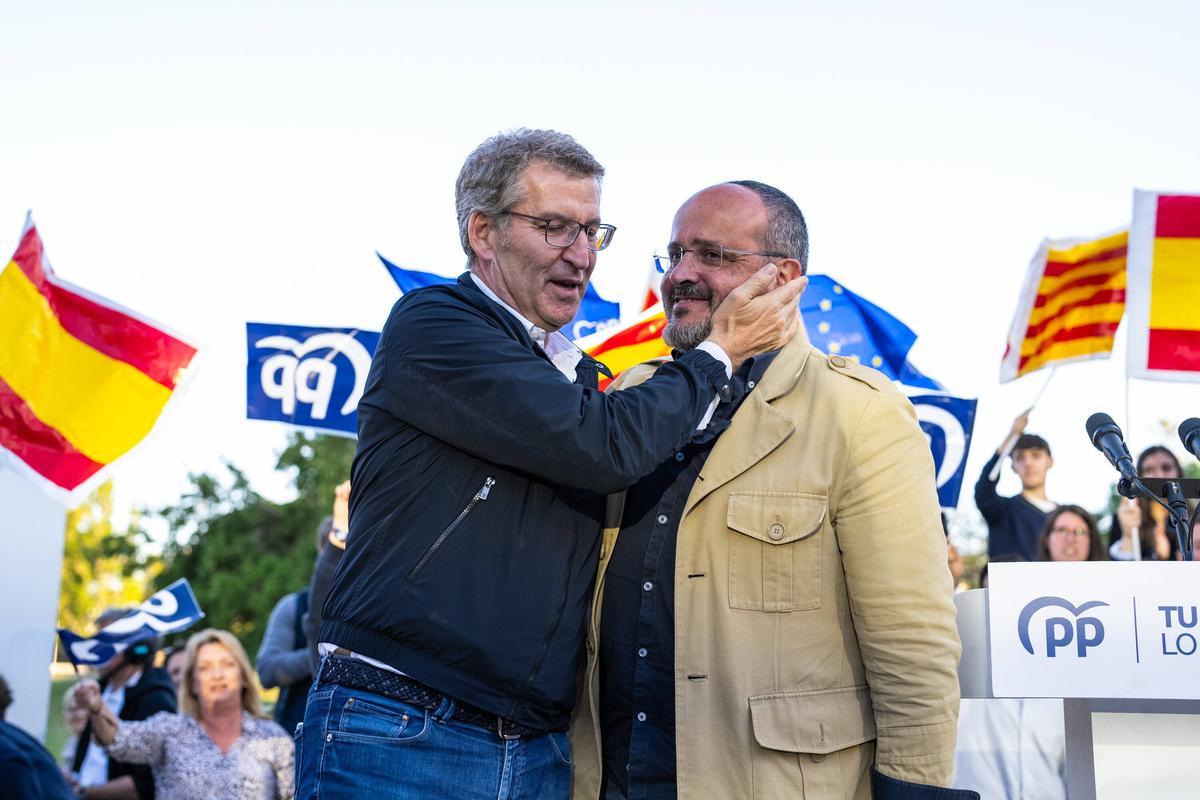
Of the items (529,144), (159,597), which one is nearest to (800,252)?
(529,144)

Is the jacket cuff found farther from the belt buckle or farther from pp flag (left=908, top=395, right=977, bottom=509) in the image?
pp flag (left=908, top=395, right=977, bottom=509)

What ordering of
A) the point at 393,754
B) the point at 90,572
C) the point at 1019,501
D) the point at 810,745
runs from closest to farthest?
the point at 393,754
the point at 810,745
the point at 1019,501
the point at 90,572

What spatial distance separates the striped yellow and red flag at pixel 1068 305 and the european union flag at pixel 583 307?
111 inches

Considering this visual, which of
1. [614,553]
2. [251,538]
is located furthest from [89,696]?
[251,538]

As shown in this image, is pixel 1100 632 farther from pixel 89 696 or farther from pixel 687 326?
pixel 89 696

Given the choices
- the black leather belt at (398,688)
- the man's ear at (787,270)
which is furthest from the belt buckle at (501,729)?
the man's ear at (787,270)

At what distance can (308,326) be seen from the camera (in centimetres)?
923

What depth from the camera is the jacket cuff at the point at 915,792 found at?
3.03m

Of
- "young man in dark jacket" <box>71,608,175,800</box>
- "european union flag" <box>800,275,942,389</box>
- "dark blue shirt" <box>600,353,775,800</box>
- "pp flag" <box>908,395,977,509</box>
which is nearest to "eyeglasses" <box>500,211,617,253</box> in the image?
"dark blue shirt" <box>600,353,775,800</box>

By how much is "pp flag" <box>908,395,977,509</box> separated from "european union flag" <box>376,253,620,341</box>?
2101 mm

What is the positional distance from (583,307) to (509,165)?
5.46 metres

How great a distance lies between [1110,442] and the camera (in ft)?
12.7

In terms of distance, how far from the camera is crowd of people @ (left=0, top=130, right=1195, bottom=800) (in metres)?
2.97

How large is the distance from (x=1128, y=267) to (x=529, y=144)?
5.61 m
